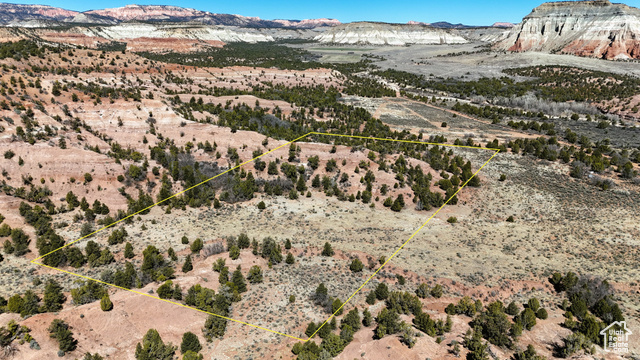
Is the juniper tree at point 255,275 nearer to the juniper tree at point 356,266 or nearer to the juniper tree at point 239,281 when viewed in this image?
the juniper tree at point 239,281

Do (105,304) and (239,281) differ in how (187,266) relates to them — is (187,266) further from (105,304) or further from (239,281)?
(105,304)

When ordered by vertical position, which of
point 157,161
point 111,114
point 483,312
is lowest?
point 483,312

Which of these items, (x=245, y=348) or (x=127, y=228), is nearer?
(x=245, y=348)

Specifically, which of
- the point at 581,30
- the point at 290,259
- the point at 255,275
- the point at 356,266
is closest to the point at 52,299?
the point at 255,275

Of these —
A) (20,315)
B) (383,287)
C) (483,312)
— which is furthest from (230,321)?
(483,312)

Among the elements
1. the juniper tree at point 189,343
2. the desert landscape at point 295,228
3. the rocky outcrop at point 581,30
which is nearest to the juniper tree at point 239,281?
the desert landscape at point 295,228

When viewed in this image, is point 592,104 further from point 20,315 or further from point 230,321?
point 20,315
